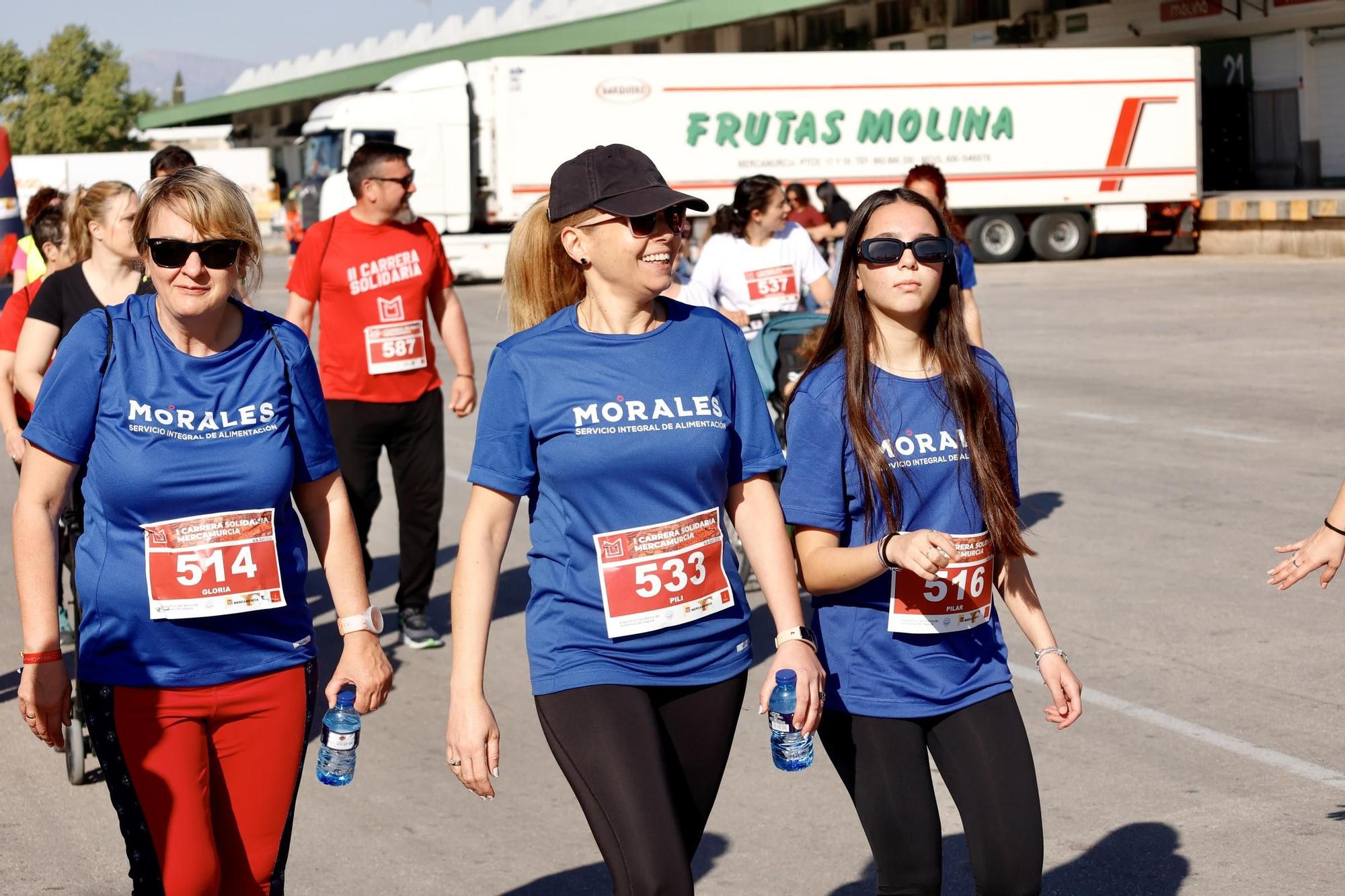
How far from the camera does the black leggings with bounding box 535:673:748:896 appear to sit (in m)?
2.96

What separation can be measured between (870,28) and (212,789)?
44.6 m

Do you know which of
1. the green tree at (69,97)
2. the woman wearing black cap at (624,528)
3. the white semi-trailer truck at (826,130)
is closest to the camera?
the woman wearing black cap at (624,528)

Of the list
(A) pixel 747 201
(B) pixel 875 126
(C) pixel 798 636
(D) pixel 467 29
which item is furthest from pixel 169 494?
(D) pixel 467 29

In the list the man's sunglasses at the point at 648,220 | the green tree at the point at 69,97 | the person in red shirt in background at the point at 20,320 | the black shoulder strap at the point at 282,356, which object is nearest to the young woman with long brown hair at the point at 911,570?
the man's sunglasses at the point at 648,220

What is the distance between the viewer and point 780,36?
4766cm

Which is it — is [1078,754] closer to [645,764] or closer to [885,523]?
[885,523]

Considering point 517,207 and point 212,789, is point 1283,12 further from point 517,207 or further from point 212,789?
point 212,789

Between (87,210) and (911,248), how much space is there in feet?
10.3

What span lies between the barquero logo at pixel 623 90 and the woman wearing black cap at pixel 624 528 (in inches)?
1048

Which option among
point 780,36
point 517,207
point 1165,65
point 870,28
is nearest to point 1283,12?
point 1165,65

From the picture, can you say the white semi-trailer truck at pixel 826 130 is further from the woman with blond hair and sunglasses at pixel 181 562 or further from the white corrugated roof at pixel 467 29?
the woman with blond hair and sunglasses at pixel 181 562

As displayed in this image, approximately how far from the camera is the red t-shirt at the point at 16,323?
6.12m

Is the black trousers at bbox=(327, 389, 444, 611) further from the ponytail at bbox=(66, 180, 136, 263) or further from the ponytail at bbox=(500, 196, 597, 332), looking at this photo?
the ponytail at bbox=(500, 196, 597, 332)

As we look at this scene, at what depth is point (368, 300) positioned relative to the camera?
699cm
